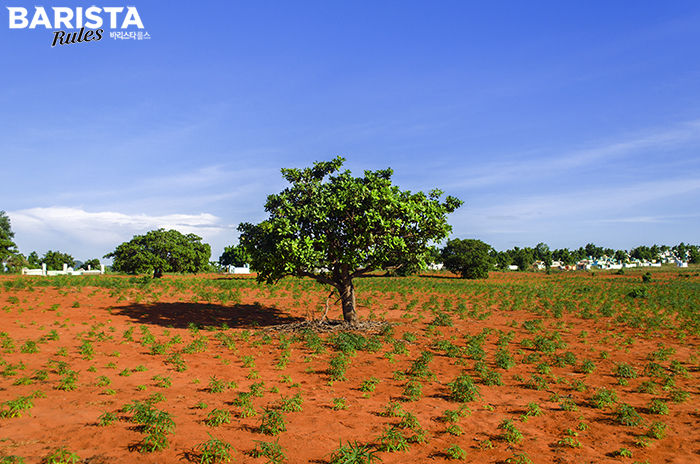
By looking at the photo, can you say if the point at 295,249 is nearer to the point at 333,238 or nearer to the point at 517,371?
the point at 333,238

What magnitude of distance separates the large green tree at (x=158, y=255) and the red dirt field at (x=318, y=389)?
2485cm

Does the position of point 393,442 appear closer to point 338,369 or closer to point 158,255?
point 338,369

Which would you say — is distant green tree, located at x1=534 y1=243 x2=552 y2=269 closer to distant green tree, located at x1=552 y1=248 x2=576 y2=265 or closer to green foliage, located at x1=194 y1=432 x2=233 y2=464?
distant green tree, located at x1=552 y1=248 x2=576 y2=265

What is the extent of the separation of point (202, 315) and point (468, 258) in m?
56.9

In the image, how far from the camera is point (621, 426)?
28.0 feet

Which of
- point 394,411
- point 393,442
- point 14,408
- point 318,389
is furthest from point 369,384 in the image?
point 14,408

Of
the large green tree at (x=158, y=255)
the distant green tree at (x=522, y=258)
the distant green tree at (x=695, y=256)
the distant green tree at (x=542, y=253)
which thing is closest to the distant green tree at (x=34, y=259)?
the large green tree at (x=158, y=255)

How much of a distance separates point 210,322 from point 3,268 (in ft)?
240

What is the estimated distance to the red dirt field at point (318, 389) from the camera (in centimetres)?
720

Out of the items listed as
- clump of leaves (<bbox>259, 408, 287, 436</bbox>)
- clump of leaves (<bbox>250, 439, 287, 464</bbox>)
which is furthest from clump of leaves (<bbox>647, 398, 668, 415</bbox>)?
clump of leaves (<bbox>250, 439, 287, 464</bbox>)

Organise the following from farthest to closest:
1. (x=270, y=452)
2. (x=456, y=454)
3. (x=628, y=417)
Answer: (x=628, y=417) → (x=456, y=454) → (x=270, y=452)

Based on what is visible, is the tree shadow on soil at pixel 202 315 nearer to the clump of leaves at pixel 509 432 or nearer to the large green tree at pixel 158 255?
the clump of leaves at pixel 509 432

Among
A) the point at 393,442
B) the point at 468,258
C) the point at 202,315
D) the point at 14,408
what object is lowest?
the point at 393,442

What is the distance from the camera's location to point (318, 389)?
35.0 ft
